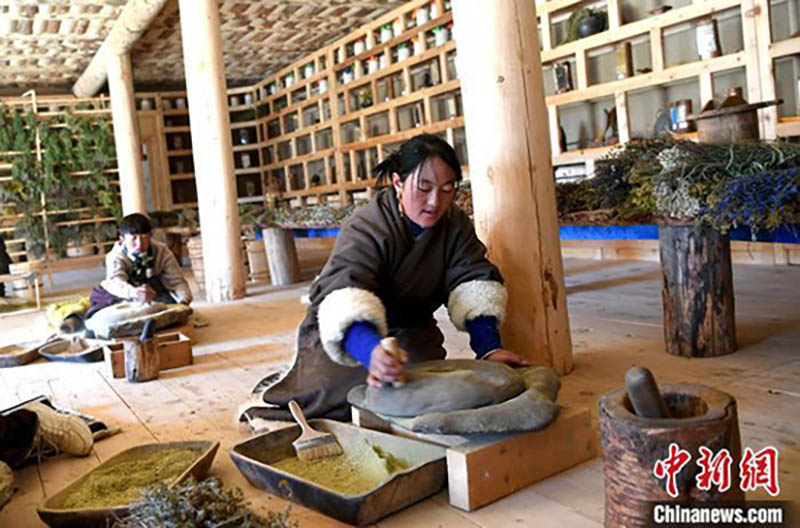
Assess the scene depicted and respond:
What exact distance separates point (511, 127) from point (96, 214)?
34.2 ft

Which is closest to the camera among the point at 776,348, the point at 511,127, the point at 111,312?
the point at 511,127

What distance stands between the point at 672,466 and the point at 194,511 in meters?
1.12

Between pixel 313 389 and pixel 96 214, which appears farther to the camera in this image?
pixel 96 214

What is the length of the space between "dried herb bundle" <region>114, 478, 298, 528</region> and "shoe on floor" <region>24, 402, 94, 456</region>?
1.08 meters

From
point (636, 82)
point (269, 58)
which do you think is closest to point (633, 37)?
point (636, 82)

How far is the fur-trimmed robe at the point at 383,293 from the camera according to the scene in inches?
104

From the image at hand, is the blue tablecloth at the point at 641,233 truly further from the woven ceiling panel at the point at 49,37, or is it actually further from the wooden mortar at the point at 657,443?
the woven ceiling panel at the point at 49,37

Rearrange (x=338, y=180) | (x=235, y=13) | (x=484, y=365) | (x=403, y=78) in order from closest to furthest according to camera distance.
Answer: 1. (x=484, y=365)
2. (x=403, y=78)
3. (x=235, y=13)
4. (x=338, y=180)

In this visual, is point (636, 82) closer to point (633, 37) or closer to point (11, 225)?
point (633, 37)

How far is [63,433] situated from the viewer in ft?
9.78

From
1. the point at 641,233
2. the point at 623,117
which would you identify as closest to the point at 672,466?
the point at 641,233

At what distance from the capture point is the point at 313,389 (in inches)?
117

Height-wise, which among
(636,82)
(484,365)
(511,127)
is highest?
(636,82)

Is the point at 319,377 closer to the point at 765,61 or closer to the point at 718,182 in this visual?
the point at 718,182
